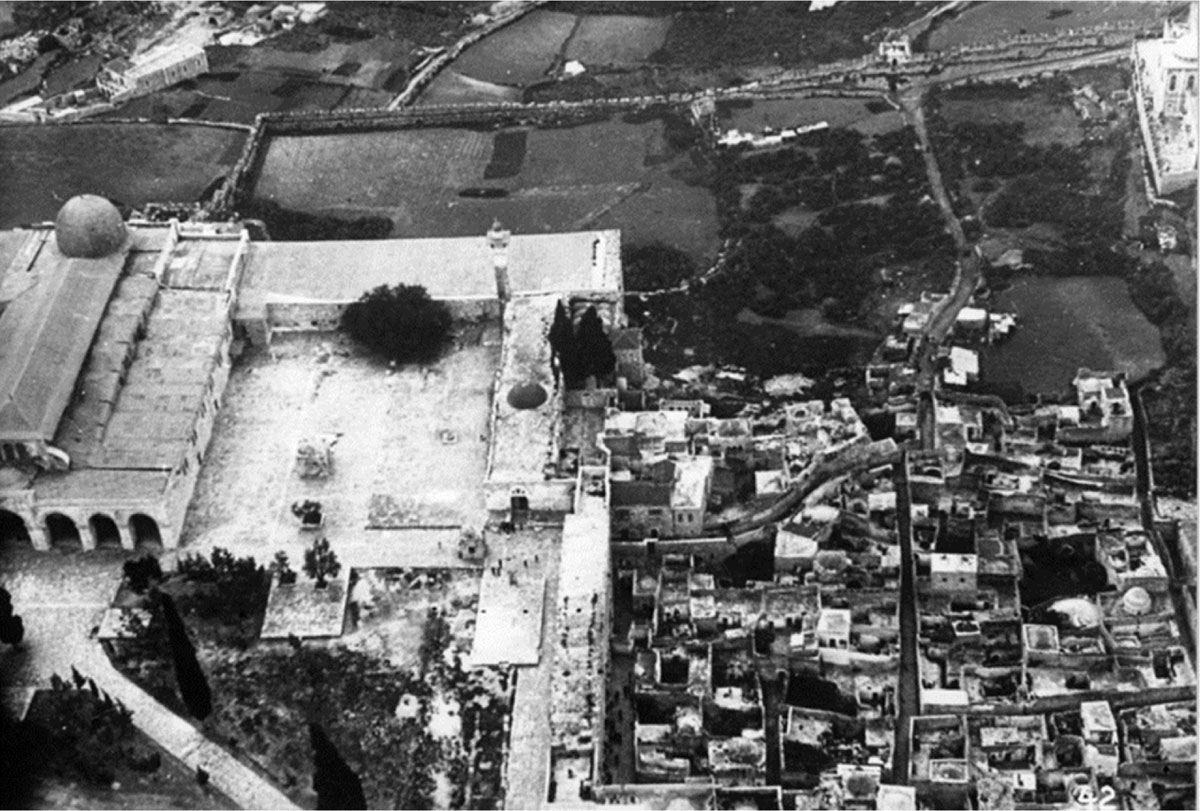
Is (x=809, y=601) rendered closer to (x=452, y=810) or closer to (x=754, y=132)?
(x=452, y=810)

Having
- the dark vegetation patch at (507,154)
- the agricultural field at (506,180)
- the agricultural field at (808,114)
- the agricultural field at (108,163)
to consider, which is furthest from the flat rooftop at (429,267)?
the agricultural field at (808,114)

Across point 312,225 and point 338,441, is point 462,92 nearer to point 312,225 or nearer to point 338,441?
point 312,225

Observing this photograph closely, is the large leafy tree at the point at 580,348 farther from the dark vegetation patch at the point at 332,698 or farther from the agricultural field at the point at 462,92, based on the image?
the agricultural field at the point at 462,92

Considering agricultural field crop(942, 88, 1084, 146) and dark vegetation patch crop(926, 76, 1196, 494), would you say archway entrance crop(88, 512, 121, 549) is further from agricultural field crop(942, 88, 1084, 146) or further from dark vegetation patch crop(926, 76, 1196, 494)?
agricultural field crop(942, 88, 1084, 146)

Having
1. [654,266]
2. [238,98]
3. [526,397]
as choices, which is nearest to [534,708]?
[526,397]

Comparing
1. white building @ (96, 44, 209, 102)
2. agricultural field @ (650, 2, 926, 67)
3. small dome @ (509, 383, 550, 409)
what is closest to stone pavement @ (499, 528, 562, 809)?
small dome @ (509, 383, 550, 409)
